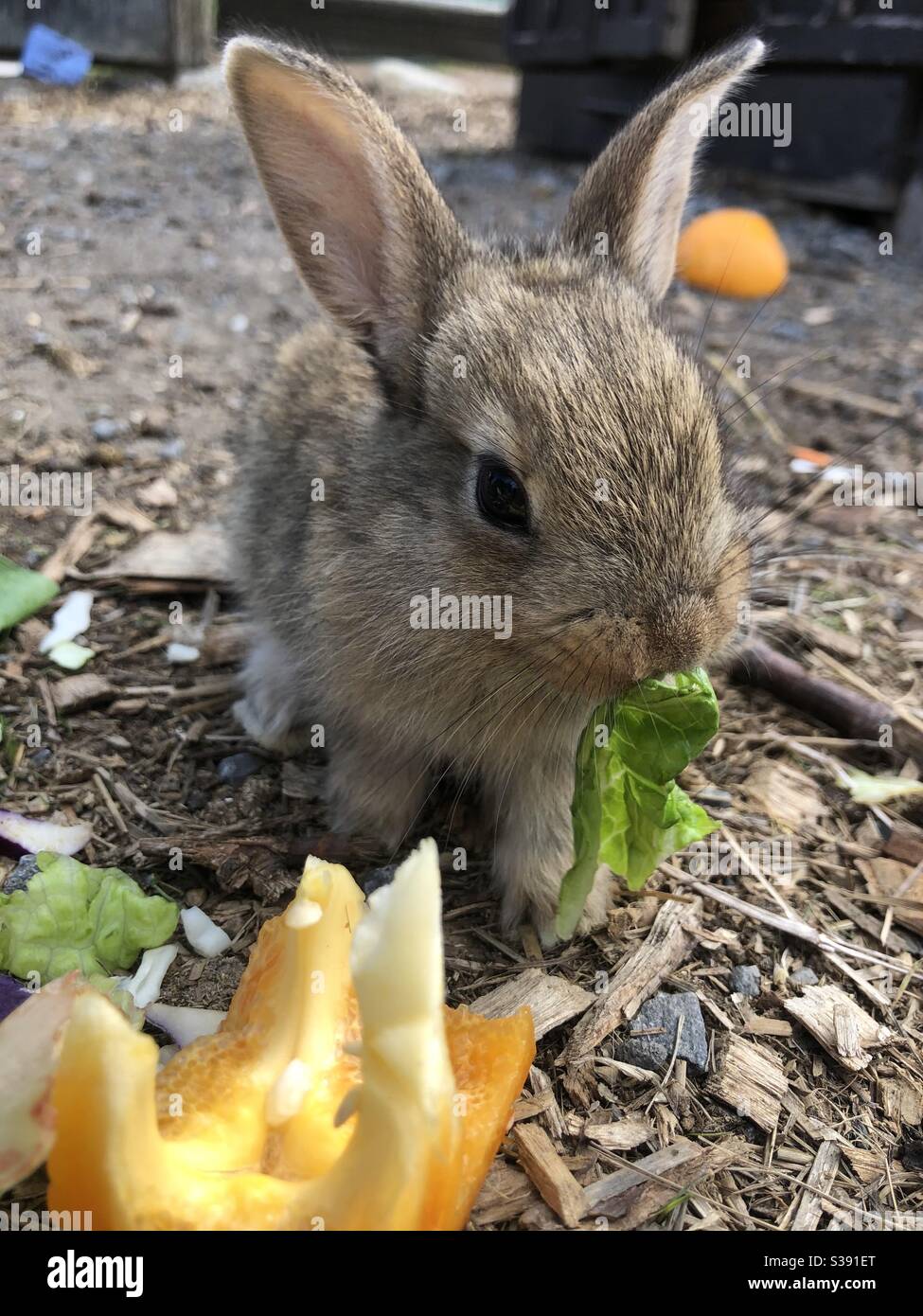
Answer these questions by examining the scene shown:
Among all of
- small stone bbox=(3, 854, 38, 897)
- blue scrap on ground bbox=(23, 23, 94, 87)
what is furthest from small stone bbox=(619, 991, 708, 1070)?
blue scrap on ground bbox=(23, 23, 94, 87)

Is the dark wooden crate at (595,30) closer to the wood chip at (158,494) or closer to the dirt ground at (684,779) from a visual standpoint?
the dirt ground at (684,779)

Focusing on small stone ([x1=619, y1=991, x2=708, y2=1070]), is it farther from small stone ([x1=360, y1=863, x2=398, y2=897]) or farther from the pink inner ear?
the pink inner ear

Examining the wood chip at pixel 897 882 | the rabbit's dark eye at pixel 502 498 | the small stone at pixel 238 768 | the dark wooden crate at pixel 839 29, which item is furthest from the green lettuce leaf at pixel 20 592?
the dark wooden crate at pixel 839 29

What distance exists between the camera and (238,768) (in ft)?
12.1

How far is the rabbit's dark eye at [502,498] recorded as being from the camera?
2.78 meters

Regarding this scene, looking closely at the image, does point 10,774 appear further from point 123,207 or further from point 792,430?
point 123,207

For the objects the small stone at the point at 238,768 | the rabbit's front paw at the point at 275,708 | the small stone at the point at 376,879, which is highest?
the rabbit's front paw at the point at 275,708

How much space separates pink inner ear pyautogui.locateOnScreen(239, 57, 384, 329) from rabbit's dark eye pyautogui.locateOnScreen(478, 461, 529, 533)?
867mm

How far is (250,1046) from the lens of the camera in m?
2.35

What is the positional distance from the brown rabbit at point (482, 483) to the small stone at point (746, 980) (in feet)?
1.43

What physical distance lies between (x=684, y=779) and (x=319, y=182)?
2.24 m

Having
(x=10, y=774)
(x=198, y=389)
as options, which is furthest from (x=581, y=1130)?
(x=198, y=389)

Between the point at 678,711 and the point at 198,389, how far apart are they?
3978mm

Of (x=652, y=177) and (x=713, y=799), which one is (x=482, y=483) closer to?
(x=652, y=177)
